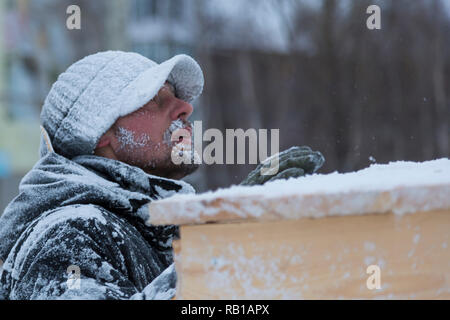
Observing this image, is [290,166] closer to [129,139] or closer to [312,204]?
[312,204]

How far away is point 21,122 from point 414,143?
958 centimetres

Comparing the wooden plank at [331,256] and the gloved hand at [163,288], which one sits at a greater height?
the wooden plank at [331,256]

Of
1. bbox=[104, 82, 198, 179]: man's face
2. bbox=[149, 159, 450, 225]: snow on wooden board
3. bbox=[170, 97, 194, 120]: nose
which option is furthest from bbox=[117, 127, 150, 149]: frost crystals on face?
bbox=[149, 159, 450, 225]: snow on wooden board

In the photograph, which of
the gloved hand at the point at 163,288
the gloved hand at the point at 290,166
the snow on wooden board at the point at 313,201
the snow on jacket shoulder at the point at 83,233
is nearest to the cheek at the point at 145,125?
the snow on jacket shoulder at the point at 83,233

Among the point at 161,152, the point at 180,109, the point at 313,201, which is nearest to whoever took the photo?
the point at 313,201

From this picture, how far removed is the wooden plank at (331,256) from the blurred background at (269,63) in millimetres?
13157

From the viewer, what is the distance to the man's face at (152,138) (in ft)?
7.66

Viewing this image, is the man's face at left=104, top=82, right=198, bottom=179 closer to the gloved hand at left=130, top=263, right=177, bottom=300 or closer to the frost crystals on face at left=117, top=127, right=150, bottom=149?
the frost crystals on face at left=117, top=127, right=150, bottom=149

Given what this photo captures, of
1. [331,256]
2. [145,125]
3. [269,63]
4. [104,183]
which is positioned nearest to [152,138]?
[145,125]

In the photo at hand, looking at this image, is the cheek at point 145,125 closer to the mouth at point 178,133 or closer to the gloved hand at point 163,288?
the mouth at point 178,133

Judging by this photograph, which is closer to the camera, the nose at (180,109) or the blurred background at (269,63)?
the nose at (180,109)

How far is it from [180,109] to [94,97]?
0.92 feet

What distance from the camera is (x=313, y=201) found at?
1140 millimetres
